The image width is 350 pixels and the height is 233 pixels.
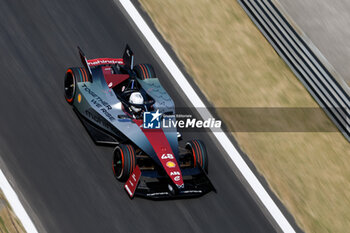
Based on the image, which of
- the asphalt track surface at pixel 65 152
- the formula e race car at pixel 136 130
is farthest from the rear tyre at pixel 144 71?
the asphalt track surface at pixel 65 152

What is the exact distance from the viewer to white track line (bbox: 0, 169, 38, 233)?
40.8 ft

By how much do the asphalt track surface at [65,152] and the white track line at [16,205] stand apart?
127 millimetres

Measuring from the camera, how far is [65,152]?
14102mm

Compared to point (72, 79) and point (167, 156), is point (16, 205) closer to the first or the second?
point (167, 156)

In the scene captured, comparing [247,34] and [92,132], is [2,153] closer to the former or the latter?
[92,132]

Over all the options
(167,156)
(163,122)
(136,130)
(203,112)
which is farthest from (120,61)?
(167,156)

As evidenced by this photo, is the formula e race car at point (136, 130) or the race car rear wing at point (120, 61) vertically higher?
the race car rear wing at point (120, 61)

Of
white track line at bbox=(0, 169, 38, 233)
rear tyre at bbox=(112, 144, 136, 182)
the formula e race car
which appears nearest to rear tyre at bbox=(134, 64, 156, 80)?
the formula e race car

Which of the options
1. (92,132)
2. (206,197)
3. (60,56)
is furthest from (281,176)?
(60,56)

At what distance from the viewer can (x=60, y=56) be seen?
16.4 metres

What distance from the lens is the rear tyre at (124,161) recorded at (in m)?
13.3

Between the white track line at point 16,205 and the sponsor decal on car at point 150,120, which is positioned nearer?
the white track line at point 16,205

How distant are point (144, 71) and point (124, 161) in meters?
3.34

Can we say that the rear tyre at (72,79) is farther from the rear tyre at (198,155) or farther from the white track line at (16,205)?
the rear tyre at (198,155)
